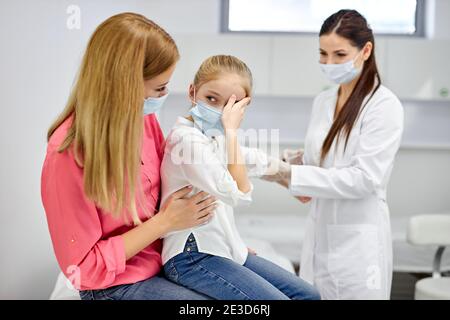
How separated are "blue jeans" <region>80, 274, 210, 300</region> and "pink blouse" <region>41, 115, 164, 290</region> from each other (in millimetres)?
11

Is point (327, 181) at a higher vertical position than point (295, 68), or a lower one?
lower

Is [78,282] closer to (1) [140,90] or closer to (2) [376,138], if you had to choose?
(1) [140,90]

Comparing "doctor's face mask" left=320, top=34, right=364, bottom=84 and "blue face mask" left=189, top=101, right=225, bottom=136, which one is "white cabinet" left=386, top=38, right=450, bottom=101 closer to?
"doctor's face mask" left=320, top=34, right=364, bottom=84

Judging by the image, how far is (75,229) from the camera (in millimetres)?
812

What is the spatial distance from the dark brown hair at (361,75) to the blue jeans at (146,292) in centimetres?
40

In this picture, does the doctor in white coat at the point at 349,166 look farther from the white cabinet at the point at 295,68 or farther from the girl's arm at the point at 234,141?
the girl's arm at the point at 234,141

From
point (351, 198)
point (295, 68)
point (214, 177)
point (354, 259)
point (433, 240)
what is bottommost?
point (433, 240)

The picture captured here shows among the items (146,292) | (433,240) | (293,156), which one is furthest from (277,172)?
(433,240)

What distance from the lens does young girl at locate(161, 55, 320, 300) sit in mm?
836

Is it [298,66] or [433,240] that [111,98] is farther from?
[433,240]

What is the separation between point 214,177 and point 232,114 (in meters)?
0.09

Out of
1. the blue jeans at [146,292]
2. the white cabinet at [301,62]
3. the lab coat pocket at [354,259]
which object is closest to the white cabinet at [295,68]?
the white cabinet at [301,62]

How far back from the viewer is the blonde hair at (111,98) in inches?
30.9

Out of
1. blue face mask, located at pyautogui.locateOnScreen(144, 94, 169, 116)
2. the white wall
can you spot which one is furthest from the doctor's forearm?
blue face mask, located at pyautogui.locateOnScreen(144, 94, 169, 116)
